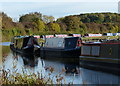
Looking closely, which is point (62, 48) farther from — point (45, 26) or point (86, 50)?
point (45, 26)

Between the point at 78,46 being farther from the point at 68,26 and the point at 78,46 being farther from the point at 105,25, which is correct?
the point at 105,25

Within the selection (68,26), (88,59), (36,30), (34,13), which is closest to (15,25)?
(36,30)

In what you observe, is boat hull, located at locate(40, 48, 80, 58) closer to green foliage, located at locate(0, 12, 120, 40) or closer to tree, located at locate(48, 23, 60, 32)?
green foliage, located at locate(0, 12, 120, 40)

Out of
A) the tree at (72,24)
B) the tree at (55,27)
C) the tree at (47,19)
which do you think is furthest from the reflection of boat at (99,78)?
the tree at (47,19)

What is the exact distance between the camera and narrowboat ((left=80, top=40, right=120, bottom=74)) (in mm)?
16062

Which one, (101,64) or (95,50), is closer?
(101,64)

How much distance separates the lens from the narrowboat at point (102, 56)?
16.1 metres

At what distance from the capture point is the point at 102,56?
1742cm

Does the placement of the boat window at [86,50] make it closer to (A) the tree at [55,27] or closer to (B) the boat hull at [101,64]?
(B) the boat hull at [101,64]

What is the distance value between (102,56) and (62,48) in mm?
7951

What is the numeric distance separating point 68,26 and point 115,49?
57242 millimetres

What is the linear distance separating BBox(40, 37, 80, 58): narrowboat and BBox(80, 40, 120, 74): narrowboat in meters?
4.39

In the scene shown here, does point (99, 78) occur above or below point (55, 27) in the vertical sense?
above

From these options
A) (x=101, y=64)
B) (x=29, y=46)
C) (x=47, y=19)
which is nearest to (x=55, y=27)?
(x=47, y=19)
